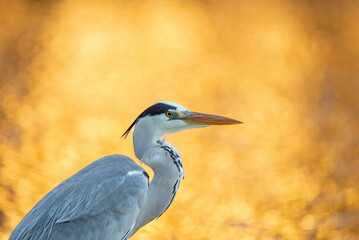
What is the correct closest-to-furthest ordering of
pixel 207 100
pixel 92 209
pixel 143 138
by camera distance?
pixel 92 209 < pixel 143 138 < pixel 207 100

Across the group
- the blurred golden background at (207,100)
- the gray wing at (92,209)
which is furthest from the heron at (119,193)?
the blurred golden background at (207,100)

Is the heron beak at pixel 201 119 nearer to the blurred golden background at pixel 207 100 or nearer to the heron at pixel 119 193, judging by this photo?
the heron at pixel 119 193

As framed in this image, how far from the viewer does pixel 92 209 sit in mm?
1629

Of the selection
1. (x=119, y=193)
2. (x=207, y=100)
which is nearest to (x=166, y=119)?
(x=119, y=193)

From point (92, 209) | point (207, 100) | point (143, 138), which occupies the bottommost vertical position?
point (92, 209)

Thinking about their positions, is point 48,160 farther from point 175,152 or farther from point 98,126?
point 175,152

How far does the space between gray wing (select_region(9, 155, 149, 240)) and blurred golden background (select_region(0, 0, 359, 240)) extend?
1.03 meters

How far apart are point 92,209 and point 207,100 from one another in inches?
86.7

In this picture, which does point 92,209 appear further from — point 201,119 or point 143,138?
point 201,119

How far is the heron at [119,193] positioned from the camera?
5.31 ft

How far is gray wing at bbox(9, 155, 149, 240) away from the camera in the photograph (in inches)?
63.4

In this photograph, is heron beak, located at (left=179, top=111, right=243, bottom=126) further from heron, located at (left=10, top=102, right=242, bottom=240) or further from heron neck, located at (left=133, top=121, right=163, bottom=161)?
heron neck, located at (left=133, top=121, right=163, bottom=161)

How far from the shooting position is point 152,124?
5.85 feet

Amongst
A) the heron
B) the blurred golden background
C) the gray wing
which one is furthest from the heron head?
the blurred golden background
